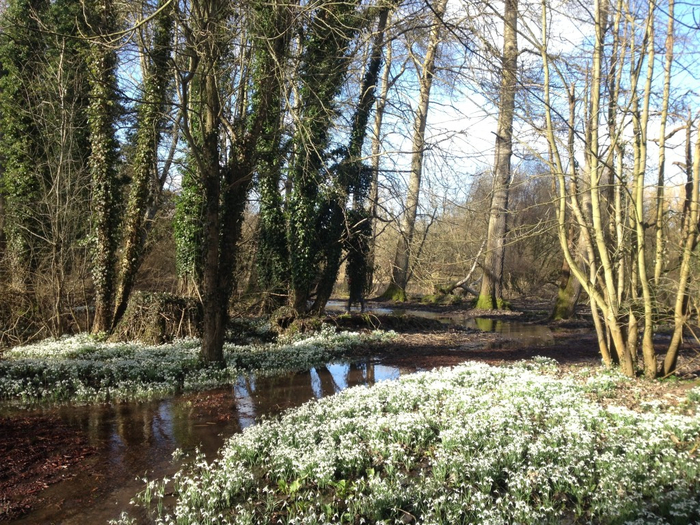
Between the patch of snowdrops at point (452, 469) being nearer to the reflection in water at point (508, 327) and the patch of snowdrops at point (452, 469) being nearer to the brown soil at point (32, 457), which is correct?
the brown soil at point (32, 457)

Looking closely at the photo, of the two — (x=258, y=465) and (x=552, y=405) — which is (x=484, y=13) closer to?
(x=552, y=405)

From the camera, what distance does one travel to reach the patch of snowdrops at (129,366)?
10469 millimetres

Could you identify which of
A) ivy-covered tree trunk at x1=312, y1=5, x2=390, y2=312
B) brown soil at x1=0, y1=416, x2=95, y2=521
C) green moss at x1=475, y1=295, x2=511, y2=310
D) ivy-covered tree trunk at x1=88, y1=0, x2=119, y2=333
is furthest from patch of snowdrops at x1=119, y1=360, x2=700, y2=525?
green moss at x1=475, y1=295, x2=511, y2=310

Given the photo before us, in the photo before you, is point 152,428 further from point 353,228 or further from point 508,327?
point 508,327

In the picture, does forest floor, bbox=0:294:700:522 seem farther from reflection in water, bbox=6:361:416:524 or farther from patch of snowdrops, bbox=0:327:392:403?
patch of snowdrops, bbox=0:327:392:403

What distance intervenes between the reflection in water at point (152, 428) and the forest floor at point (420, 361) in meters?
0.23

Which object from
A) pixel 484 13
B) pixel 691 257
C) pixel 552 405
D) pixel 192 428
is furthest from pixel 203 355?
pixel 691 257

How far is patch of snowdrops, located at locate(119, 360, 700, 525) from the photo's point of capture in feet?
16.4

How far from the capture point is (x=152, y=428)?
8.41m

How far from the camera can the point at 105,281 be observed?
17.3 m

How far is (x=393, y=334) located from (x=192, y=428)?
10.8 m

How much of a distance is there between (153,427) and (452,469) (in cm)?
485

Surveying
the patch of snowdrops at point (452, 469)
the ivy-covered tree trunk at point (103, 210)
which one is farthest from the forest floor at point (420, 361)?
the ivy-covered tree trunk at point (103, 210)

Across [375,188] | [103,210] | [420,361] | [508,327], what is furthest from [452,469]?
[508,327]
